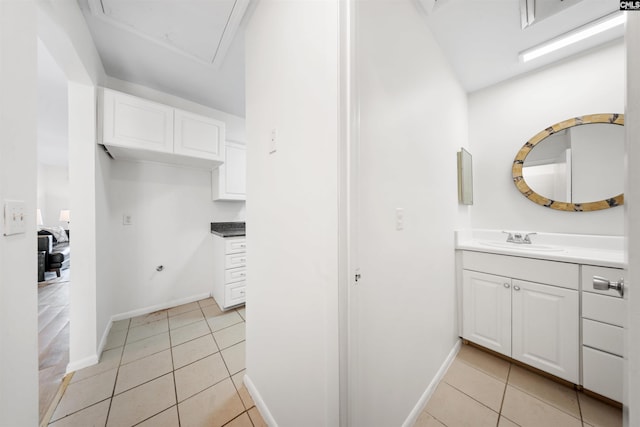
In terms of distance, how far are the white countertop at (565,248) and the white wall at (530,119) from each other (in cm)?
7

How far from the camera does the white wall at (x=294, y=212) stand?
2.50 ft

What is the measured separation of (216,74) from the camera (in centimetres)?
206

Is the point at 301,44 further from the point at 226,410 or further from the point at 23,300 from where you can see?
the point at 226,410

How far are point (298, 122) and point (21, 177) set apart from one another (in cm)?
99

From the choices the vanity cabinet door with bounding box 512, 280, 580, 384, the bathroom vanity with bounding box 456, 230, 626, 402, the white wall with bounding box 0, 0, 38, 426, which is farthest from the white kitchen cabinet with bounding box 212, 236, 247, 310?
the vanity cabinet door with bounding box 512, 280, 580, 384

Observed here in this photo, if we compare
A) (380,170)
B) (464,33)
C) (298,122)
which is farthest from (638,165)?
(464,33)

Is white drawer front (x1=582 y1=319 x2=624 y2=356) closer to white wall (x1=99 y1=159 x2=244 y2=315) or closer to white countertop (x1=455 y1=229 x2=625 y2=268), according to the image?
white countertop (x1=455 y1=229 x2=625 y2=268)

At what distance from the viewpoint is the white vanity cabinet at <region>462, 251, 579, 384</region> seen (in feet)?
4.28

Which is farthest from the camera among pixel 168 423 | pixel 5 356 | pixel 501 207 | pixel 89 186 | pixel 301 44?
pixel 501 207

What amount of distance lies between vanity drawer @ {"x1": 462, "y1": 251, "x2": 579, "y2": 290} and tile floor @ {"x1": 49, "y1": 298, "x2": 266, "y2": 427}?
5.85 ft

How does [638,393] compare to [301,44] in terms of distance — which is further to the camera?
[301,44]

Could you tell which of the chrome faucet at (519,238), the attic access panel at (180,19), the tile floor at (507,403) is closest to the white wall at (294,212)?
the attic access panel at (180,19)

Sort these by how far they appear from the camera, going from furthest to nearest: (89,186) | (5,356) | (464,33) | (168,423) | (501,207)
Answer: (501,207) < (89,186) < (464,33) < (168,423) < (5,356)

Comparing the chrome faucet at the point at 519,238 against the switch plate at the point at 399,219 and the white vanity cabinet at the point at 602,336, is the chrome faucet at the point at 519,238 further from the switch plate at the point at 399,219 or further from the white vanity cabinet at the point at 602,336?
the switch plate at the point at 399,219
